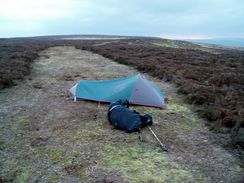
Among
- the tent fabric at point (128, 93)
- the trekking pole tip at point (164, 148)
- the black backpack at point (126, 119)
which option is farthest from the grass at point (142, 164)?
the tent fabric at point (128, 93)

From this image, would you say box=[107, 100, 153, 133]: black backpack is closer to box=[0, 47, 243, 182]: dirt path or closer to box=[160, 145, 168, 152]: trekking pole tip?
box=[0, 47, 243, 182]: dirt path

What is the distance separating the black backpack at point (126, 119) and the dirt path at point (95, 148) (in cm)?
23

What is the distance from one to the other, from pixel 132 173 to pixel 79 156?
1.59 meters

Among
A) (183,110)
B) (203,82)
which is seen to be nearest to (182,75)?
(203,82)

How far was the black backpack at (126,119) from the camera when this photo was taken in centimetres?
933

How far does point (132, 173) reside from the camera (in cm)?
679

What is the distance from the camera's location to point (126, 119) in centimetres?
946

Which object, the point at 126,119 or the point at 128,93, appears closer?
the point at 126,119

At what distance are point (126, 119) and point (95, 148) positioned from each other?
1747 mm

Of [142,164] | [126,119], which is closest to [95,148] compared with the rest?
[142,164]

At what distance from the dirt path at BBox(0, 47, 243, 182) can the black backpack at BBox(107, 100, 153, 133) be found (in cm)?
23

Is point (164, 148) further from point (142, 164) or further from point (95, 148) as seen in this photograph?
point (95, 148)

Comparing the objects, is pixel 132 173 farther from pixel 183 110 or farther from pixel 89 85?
pixel 89 85

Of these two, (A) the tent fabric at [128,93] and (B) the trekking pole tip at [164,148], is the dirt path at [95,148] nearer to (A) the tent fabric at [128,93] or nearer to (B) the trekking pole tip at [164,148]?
(B) the trekking pole tip at [164,148]
